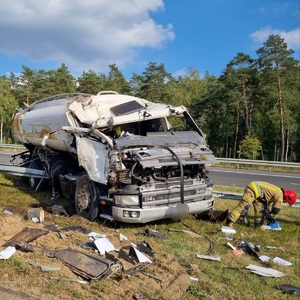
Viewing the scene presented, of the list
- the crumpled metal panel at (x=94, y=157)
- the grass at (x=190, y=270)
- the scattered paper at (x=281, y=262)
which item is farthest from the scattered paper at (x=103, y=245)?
the scattered paper at (x=281, y=262)

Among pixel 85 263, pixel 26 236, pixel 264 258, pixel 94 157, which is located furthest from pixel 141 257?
pixel 94 157

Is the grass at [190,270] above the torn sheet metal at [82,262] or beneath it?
beneath

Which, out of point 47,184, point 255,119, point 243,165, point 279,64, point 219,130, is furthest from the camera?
point 219,130

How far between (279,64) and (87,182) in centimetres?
3123

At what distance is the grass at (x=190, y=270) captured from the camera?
343cm

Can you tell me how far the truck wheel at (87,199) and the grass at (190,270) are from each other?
0.18 m

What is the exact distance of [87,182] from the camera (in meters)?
6.62

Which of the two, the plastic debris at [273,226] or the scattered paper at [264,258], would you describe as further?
the plastic debris at [273,226]

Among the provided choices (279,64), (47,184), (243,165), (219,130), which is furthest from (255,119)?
(47,184)

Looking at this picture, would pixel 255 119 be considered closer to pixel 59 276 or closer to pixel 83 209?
pixel 83 209

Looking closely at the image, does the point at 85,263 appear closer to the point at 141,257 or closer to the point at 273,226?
the point at 141,257

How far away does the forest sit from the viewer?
34000 mm

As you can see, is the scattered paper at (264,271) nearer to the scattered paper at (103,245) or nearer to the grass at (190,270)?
the grass at (190,270)

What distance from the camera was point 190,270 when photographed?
165 inches
